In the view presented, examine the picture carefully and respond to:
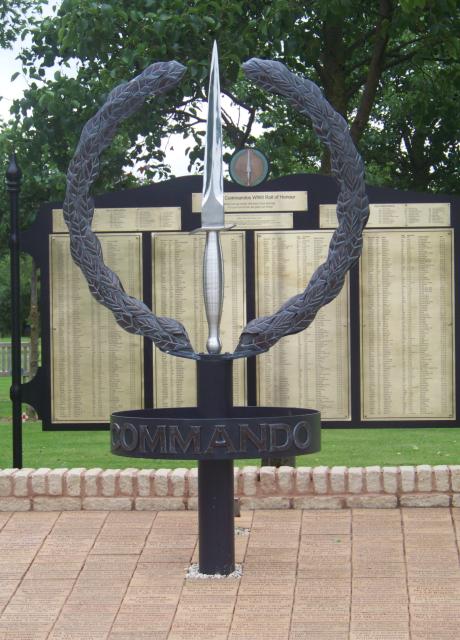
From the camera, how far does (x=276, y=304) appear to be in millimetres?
9062

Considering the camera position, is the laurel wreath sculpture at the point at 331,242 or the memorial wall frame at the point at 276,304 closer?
the laurel wreath sculpture at the point at 331,242

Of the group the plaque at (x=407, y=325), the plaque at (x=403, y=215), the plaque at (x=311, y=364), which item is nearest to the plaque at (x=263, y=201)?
the plaque at (x=403, y=215)

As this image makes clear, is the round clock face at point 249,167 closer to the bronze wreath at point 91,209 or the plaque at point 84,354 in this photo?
the plaque at point 84,354

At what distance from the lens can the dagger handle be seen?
7.10 metres

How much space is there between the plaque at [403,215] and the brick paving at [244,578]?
215 cm

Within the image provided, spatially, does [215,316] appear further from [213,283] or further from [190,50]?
[190,50]

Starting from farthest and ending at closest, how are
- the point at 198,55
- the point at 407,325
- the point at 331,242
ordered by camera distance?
the point at 198,55
the point at 407,325
the point at 331,242

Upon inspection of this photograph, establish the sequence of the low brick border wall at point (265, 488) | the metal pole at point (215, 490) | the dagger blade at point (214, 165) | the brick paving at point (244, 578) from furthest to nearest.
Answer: the low brick border wall at point (265, 488)
the metal pole at point (215, 490)
the dagger blade at point (214, 165)
the brick paving at point (244, 578)

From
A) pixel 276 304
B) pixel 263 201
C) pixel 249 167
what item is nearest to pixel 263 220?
pixel 263 201

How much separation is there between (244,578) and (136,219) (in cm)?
322

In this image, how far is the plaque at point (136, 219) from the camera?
29.8ft

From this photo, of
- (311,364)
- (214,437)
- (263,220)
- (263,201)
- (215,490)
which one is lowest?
(215,490)

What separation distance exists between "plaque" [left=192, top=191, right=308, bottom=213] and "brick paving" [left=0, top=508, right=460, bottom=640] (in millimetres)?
2260

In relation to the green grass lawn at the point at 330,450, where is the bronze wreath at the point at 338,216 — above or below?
above
